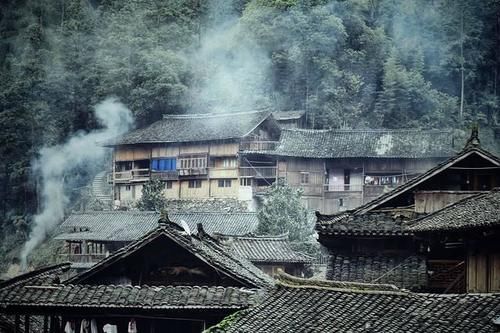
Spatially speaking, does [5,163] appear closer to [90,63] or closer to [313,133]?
[90,63]

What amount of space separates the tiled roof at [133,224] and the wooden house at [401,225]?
30230 millimetres

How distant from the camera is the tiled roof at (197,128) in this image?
70.0 meters

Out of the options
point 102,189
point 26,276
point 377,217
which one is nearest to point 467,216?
point 377,217

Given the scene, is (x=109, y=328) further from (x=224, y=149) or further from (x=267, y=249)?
(x=224, y=149)

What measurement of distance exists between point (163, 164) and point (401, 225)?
49.1 m

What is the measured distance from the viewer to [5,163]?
85000 mm

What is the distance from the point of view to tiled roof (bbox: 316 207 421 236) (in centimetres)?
2545

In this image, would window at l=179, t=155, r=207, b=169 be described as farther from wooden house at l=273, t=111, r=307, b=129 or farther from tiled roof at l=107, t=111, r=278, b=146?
wooden house at l=273, t=111, r=307, b=129

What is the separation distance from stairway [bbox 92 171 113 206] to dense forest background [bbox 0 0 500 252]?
18.8 ft

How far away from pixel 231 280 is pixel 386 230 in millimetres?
5336

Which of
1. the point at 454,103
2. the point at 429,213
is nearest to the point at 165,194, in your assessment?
the point at 454,103

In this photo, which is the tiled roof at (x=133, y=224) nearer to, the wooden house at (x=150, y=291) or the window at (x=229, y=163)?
the window at (x=229, y=163)

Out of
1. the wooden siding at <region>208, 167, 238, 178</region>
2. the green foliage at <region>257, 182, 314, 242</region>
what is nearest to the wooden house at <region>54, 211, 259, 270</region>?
the green foliage at <region>257, 182, 314, 242</region>

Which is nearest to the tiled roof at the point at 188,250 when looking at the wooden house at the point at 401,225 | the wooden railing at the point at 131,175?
the wooden house at the point at 401,225
